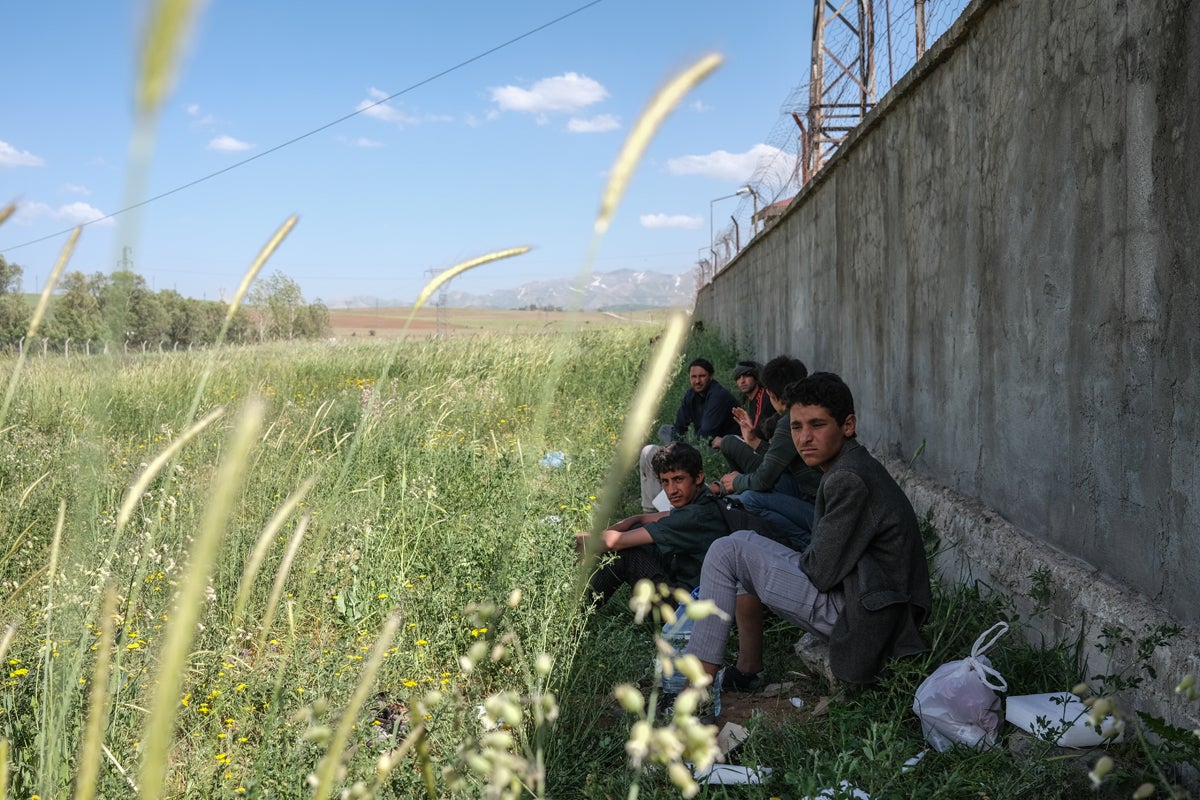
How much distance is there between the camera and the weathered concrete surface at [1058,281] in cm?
236

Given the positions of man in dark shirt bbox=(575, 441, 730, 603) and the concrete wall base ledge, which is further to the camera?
man in dark shirt bbox=(575, 441, 730, 603)

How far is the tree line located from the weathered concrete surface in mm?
2293

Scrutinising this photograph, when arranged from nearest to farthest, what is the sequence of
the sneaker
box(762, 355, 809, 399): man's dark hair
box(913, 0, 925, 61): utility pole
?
1. the sneaker
2. box(913, 0, 925, 61): utility pole
3. box(762, 355, 809, 399): man's dark hair

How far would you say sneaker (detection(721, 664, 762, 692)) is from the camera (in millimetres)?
3406

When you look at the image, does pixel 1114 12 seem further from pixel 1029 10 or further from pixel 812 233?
pixel 812 233

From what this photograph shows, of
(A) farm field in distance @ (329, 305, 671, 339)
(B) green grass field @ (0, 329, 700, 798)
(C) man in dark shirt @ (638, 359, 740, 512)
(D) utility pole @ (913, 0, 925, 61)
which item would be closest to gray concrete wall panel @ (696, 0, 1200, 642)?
(D) utility pole @ (913, 0, 925, 61)

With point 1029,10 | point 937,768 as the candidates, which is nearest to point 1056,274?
point 1029,10

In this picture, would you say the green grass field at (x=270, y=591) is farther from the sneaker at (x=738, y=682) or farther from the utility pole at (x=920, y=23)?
the utility pole at (x=920, y=23)

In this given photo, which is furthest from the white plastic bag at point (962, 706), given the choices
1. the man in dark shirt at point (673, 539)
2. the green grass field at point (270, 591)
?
the man in dark shirt at point (673, 539)

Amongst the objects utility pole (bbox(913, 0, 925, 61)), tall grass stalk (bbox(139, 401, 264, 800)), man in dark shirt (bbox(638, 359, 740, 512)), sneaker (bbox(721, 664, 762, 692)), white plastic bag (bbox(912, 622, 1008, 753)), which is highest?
utility pole (bbox(913, 0, 925, 61))

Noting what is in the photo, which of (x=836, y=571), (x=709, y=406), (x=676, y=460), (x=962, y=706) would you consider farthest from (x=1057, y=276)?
(x=709, y=406)

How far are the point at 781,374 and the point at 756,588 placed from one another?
204cm

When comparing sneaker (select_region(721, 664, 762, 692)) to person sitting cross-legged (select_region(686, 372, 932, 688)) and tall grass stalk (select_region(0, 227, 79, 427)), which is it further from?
tall grass stalk (select_region(0, 227, 79, 427))

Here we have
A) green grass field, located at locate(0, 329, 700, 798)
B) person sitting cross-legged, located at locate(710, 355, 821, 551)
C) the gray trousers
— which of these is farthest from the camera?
person sitting cross-legged, located at locate(710, 355, 821, 551)
